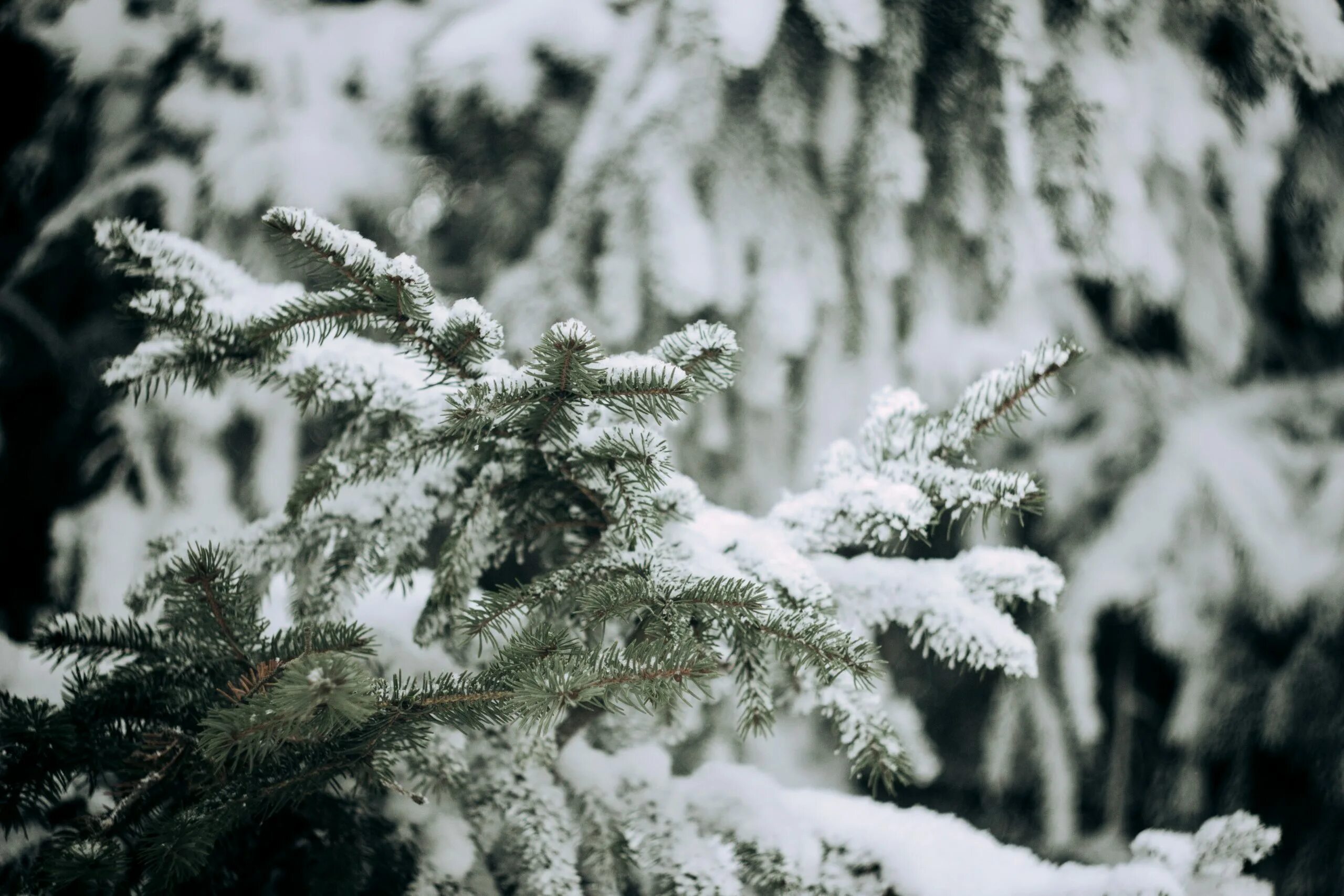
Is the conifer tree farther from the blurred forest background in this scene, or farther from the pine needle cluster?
the blurred forest background

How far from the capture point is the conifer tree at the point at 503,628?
428mm

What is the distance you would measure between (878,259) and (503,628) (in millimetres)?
972

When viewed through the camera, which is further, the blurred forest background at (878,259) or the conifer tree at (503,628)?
the blurred forest background at (878,259)

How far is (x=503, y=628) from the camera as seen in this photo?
1.70 ft

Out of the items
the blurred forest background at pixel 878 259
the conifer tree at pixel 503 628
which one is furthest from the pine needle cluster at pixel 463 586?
the blurred forest background at pixel 878 259

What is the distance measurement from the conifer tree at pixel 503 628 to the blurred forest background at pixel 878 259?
63cm

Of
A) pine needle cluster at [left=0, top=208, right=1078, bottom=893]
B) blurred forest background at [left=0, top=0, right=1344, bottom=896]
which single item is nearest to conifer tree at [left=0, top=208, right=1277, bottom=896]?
pine needle cluster at [left=0, top=208, right=1078, bottom=893]

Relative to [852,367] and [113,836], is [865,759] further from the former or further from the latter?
→ [852,367]

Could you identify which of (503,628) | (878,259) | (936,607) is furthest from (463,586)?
(878,259)

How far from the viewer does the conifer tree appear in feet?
1.41

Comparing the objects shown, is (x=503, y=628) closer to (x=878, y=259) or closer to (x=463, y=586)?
(x=463, y=586)

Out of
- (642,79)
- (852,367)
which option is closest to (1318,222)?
(852,367)

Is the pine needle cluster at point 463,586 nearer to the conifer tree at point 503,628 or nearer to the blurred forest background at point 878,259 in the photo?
the conifer tree at point 503,628

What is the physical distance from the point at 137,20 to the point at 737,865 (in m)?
1.72
